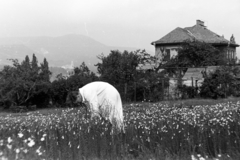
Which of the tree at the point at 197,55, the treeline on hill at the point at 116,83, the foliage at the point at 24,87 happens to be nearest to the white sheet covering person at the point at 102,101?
the treeline on hill at the point at 116,83

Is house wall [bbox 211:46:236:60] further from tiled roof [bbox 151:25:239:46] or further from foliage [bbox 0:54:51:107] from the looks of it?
foliage [bbox 0:54:51:107]

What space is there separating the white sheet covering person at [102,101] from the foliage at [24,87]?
56.0 ft

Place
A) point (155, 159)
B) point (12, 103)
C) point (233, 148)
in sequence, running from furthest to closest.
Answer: point (12, 103) < point (233, 148) < point (155, 159)

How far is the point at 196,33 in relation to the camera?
6562cm

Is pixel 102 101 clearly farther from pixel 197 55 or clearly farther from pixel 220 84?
pixel 197 55

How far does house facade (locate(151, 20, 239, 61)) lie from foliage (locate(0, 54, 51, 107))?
31.2 metres

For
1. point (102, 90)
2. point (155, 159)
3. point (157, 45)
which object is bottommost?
point (155, 159)

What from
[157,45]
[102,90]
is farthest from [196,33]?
[102,90]

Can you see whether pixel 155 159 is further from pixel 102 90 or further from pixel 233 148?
pixel 102 90

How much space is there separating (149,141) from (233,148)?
1.64 metres

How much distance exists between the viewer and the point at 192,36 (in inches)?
2443

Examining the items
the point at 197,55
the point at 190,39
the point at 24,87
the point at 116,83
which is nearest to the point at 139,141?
the point at 116,83

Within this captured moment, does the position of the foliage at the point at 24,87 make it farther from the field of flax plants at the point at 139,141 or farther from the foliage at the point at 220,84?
the field of flax plants at the point at 139,141

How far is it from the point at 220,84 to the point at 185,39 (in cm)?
3184
